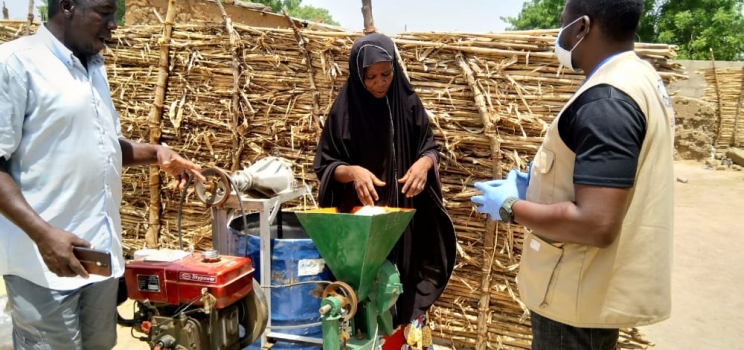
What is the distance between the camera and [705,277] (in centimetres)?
537

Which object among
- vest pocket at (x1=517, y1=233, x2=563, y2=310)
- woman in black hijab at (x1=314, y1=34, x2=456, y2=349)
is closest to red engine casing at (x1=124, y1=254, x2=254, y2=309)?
woman in black hijab at (x1=314, y1=34, x2=456, y2=349)

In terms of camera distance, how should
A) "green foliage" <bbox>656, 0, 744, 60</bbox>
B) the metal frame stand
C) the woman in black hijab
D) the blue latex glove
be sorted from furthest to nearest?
"green foliage" <bbox>656, 0, 744, 60</bbox>
the woman in black hijab
the metal frame stand
the blue latex glove

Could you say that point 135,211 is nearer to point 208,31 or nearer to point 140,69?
point 140,69

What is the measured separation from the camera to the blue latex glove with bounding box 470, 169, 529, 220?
5.87ft

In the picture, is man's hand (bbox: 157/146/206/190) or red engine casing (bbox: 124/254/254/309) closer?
red engine casing (bbox: 124/254/254/309)

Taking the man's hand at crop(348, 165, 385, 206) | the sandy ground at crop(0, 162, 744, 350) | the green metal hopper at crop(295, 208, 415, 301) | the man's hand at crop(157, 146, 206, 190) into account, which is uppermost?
the man's hand at crop(157, 146, 206, 190)

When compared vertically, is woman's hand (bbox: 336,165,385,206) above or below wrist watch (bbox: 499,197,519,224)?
below

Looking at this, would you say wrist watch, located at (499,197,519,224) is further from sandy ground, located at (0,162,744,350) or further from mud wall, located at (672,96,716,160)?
mud wall, located at (672,96,716,160)

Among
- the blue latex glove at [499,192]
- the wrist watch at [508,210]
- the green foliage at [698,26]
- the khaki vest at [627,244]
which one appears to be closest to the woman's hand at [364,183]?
the blue latex glove at [499,192]

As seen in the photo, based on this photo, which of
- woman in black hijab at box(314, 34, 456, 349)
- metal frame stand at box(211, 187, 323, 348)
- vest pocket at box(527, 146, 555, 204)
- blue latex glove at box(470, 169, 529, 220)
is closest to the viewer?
vest pocket at box(527, 146, 555, 204)

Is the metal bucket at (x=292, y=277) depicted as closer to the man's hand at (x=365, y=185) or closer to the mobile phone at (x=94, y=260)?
the man's hand at (x=365, y=185)

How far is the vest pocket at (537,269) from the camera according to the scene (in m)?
1.64

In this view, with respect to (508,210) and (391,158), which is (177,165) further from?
(508,210)

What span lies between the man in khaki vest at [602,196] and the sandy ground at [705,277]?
2875 millimetres
